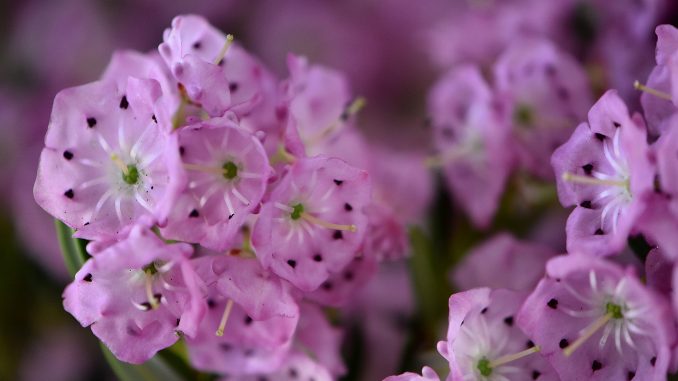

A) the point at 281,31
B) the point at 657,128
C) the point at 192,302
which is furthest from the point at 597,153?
the point at 281,31

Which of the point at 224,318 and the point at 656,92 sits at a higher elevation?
the point at 656,92

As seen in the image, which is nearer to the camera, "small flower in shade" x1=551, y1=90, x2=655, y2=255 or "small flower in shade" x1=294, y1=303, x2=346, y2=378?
"small flower in shade" x1=551, y1=90, x2=655, y2=255

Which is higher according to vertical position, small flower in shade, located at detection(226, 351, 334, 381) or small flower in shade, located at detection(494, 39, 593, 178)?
small flower in shade, located at detection(494, 39, 593, 178)

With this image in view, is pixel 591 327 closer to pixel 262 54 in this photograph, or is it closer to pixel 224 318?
pixel 224 318

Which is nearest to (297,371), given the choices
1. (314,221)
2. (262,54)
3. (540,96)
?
(314,221)

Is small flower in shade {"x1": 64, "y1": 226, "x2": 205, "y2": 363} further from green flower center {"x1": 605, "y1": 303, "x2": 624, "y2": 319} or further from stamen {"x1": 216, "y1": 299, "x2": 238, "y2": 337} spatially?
green flower center {"x1": 605, "y1": 303, "x2": 624, "y2": 319}

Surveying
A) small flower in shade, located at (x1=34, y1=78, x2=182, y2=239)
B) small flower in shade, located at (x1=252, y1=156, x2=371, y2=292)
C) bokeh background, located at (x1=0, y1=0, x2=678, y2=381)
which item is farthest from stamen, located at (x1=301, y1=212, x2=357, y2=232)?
bokeh background, located at (x1=0, y1=0, x2=678, y2=381)

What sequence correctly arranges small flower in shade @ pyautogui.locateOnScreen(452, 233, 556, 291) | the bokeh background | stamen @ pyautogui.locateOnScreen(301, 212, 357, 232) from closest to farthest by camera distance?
stamen @ pyautogui.locateOnScreen(301, 212, 357, 232)
small flower in shade @ pyautogui.locateOnScreen(452, 233, 556, 291)
the bokeh background
